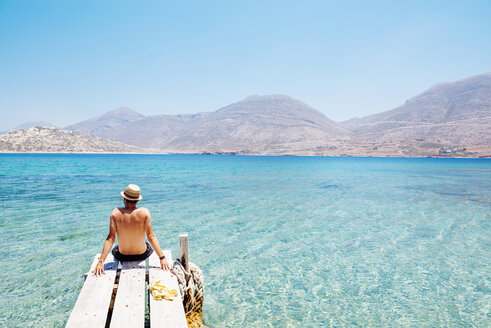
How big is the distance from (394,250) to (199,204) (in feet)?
39.2

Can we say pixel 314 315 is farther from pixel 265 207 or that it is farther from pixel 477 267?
pixel 265 207

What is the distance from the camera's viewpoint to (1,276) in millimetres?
8117

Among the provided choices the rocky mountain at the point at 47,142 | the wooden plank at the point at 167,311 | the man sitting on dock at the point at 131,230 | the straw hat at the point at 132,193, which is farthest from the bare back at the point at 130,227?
the rocky mountain at the point at 47,142

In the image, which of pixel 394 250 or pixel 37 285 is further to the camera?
pixel 394 250

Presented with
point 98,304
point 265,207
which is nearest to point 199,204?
point 265,207

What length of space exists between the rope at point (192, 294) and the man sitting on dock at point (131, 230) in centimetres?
60

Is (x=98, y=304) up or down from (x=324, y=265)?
up

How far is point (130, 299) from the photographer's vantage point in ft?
14.0

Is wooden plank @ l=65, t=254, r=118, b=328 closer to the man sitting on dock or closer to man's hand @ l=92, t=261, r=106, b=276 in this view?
man's hand @ l=92, t=261, r=106, b=276

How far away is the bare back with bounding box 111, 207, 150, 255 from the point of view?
5207mm

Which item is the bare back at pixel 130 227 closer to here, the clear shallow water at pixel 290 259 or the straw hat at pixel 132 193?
the straw hat at pixel 132 193

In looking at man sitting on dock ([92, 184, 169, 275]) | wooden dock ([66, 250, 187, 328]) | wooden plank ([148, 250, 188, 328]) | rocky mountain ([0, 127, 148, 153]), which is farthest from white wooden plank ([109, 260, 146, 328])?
rocky mountain ([0, 127, 148, 153])

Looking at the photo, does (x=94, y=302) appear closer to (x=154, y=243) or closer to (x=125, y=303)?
(x=125, y=303)

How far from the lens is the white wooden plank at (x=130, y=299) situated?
3.87m
